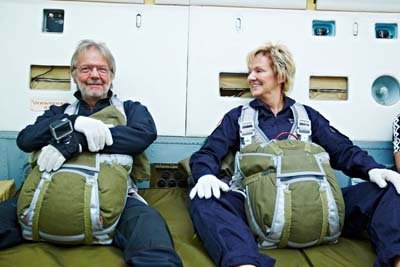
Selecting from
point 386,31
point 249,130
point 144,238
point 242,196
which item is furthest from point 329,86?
point 144,238

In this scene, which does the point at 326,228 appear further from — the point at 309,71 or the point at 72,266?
the point at 309,71

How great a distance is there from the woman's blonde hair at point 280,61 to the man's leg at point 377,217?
0.48 metres

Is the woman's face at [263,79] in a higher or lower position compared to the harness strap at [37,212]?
higher

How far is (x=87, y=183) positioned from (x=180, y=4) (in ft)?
3.14

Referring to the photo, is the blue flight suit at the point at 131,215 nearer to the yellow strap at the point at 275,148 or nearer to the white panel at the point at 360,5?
the yellow strap at the point at 275,148

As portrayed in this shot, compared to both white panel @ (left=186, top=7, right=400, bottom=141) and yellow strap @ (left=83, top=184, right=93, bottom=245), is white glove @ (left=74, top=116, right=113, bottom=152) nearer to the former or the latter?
yellow strap @ (left=83, top=184, right=93, bottom=245)

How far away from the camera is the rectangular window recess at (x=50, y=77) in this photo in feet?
6.01

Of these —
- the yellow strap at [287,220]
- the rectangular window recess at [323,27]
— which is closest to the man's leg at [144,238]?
the yellow strap at [287,220]

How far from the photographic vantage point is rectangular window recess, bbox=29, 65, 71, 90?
6.01 feet

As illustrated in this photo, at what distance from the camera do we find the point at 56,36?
182 centimetres

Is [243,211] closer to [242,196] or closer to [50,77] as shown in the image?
[242,196]

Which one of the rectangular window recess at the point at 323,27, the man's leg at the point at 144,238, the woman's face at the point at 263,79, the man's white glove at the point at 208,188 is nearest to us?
the man's leg at the point at 144,238

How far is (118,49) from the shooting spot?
183 centimetres

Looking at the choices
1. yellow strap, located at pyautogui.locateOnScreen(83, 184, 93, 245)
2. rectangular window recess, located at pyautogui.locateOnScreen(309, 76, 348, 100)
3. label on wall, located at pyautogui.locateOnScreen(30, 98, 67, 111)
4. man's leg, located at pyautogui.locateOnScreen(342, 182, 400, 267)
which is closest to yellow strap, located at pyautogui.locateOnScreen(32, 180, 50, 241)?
yellow strap, located at pyautogui.locateOnScreen(83, 184, 93, 245)
